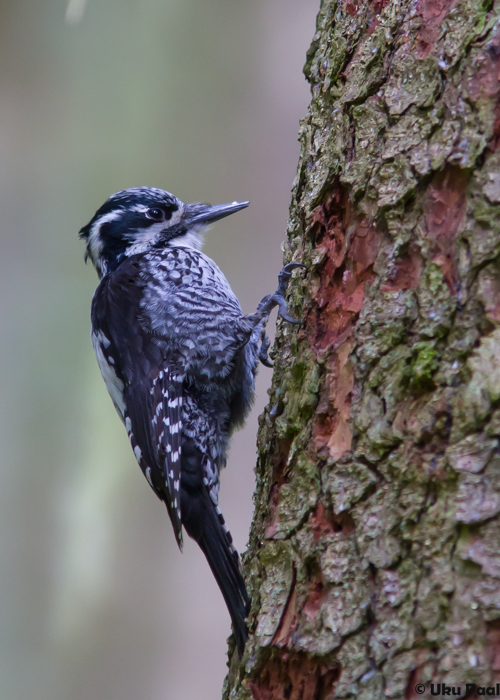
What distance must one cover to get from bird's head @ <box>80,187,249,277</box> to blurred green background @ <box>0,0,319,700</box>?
5.46ft

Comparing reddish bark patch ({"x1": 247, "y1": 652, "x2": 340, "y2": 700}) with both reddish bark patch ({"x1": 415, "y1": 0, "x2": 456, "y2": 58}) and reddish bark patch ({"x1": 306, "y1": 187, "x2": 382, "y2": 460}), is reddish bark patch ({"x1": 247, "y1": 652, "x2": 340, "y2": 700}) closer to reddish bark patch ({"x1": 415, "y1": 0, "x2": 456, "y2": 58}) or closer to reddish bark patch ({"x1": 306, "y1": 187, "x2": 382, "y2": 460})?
reddish bark patch ({"x1": 306, "y1": 187, "x2": 382, "y2": 460})

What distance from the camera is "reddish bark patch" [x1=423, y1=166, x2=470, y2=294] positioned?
1222 millimetres

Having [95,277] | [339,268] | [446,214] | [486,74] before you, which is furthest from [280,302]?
[95,277]

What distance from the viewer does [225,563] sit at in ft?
6.21

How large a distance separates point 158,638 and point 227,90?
156 inches

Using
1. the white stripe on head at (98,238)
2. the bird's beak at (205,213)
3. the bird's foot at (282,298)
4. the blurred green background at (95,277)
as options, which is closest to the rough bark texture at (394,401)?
the bird's foot at (282,298)

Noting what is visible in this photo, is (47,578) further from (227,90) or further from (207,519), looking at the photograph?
(227,90)

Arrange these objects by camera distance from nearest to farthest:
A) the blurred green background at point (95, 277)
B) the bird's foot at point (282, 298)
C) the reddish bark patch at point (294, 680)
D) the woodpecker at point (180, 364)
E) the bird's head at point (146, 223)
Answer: the reddish bark patch at point (294, 680)
the bird's foot at point (282, 298)
the woodpecker at point (180, 364)
the bird's head at point (146, 223)
the blurred green background at point (95, 277)

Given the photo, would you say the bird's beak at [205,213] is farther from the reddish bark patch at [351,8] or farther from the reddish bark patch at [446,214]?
the reddish bark patch at [446,214]

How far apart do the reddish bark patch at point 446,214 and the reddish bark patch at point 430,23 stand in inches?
12.2

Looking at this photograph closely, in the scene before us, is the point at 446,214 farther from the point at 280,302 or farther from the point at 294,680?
the point at 294,680

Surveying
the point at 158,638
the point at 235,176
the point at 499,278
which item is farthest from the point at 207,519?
the point at 235,176

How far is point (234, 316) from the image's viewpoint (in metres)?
2.44

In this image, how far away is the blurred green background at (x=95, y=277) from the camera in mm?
4340
